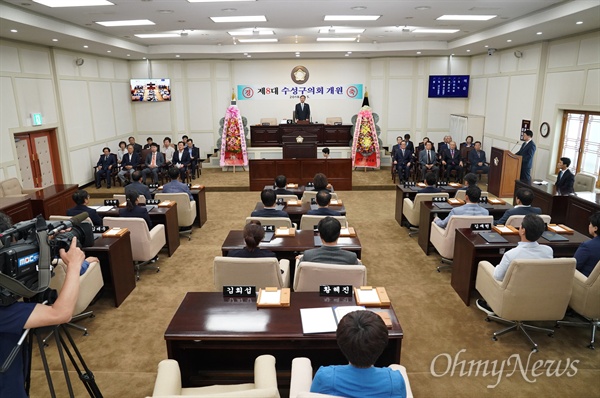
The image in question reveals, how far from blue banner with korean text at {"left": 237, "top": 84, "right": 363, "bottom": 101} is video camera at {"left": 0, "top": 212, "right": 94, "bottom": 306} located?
39.8ft

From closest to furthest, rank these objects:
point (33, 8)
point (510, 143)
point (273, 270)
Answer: point (273, 270) < point (33, 8) < point (510, 143)

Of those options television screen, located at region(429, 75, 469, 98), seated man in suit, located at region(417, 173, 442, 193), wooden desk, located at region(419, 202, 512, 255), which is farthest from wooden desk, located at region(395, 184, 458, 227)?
television screen, located at region(429, 75, 469, 98)

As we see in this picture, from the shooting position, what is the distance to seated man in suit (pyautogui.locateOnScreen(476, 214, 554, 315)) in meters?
3.60

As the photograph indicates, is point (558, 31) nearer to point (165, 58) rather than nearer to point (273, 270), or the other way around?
point (273, 270)

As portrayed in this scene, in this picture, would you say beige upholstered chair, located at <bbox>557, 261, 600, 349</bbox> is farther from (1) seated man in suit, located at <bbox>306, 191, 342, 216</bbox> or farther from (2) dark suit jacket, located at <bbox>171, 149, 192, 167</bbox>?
(2) dark suit jacket, located at <bbox>171, 149, 192, 167</bbox>

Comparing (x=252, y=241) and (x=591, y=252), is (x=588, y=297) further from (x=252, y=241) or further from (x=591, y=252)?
(x=252, y=241)

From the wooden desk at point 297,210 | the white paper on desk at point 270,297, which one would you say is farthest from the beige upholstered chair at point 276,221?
the white paper on desk at point 270,297

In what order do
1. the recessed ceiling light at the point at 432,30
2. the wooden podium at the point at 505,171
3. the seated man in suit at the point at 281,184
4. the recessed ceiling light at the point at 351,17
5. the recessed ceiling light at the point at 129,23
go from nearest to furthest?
the seated man in suit at the point at 281,184
the recessed ceiling light at the point at 351,17
the recessed ceiling light at the point at 129,23
the wooden podium at the point at 505,171
the recessed ceiling light at the point at 432,30

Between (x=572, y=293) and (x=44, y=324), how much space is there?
428 cm

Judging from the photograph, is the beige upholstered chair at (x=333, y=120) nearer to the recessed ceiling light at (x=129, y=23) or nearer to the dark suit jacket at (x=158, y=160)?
the dark suit jacket at (x=158, y=160)

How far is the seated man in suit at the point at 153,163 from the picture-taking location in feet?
34.3

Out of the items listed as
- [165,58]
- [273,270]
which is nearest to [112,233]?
[273,270]

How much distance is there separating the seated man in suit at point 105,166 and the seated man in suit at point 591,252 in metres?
10.1

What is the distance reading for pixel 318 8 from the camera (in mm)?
6723
